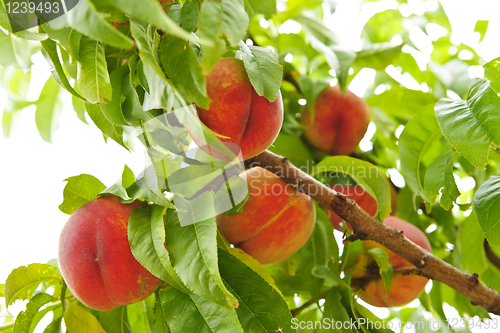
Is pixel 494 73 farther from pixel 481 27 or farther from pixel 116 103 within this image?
pixel 481 27

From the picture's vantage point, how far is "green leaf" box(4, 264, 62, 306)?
2.02 ft

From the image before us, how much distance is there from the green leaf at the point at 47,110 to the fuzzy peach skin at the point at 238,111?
27.4 inches

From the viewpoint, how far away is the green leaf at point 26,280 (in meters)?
0.62

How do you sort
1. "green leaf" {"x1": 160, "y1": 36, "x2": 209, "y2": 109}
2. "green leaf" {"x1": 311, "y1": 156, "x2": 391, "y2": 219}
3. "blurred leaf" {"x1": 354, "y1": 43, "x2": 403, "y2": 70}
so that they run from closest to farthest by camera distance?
"green leaf" {"x1": 160, "y1": 36, "x2": 209, "y2": 109}
"green leaf" {"x1": 311, "y1": 156, "x2": 391, "y2": 219}
"blurred leaf" {"x1": 354, "y1": 43, "x2": 403, "y2": 70}

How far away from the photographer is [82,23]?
11.1 inches

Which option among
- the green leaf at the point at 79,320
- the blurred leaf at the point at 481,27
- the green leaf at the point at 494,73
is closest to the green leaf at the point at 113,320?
the green leaf at the point at 79,320

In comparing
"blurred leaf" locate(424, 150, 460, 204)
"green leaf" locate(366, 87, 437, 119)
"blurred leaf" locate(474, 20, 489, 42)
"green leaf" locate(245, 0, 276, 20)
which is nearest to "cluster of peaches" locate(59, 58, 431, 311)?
"blurred leaf" locate(424, 150, 460, 204)

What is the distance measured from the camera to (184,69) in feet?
1.21

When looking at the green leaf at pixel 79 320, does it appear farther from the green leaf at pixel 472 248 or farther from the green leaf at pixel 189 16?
the green leaf at pixel 472 248

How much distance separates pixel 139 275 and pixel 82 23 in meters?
0.37

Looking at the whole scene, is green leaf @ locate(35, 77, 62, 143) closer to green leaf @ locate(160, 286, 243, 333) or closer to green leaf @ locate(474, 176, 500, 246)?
green leaf @ locate(160, 286, 243, 333)

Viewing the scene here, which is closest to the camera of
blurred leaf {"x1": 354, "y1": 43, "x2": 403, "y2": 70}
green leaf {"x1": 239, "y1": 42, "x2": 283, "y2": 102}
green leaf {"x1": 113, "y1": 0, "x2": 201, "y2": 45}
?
green leaf {"x1": 113, "y1": 0, "x2": 201, "y2": 45}

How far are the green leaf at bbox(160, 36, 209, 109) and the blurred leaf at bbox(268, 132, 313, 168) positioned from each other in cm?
57

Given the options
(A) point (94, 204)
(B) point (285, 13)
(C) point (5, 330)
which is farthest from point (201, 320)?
(B) point (285, 13)
